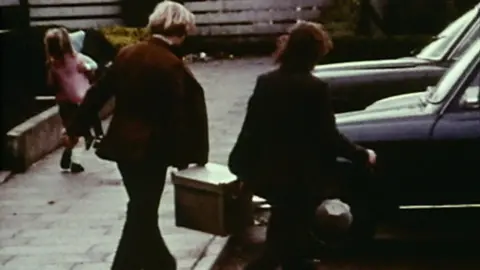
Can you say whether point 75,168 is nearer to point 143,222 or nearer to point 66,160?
point 66,160

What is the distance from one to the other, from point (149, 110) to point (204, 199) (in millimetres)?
1508

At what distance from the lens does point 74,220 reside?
9672mm

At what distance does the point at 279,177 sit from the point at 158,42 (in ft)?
3.65

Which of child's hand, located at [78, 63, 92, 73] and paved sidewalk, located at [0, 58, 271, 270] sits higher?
child's hand, located at [78, 63, 92, 73]

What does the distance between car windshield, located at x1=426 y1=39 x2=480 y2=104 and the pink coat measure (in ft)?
14.4

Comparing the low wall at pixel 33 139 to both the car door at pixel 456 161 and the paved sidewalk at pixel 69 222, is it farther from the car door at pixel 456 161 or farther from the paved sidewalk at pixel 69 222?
the car door at pixel 456 161

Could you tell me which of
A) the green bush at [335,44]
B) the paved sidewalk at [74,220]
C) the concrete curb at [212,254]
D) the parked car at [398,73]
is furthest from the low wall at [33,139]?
the green bush at [335,44]

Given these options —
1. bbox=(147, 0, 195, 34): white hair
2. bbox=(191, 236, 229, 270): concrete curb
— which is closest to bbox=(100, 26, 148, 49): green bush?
bbox=(191, 236, 229, 270): concrete curb

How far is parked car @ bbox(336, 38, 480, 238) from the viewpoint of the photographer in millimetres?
8094

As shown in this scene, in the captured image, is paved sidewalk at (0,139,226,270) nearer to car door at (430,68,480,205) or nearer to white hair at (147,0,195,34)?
car door at (430,68,480,205)

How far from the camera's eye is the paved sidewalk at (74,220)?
326 inches

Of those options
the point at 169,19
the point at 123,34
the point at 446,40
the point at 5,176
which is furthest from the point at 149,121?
the point at 123,34

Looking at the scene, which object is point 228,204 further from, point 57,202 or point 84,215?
point 57,202

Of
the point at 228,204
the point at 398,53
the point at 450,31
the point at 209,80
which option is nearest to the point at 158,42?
the point at 228,204
